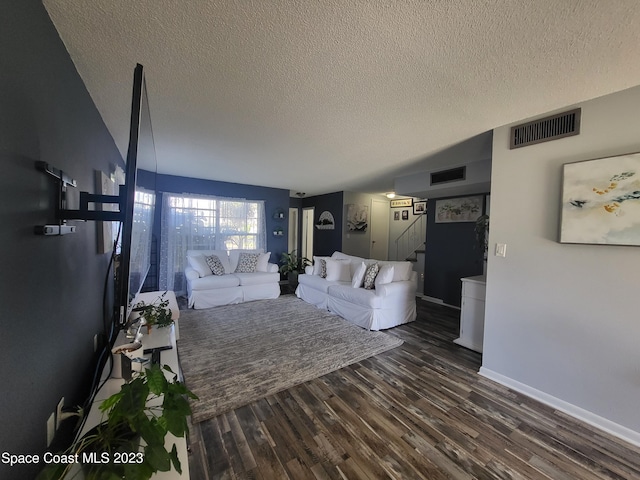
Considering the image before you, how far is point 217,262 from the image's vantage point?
4609 mm

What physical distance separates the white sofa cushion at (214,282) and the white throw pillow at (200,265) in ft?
0.45

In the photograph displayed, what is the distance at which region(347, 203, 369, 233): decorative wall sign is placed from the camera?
20.5ft

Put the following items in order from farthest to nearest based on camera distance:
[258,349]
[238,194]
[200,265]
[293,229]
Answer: [293,229], [238,194], [200,265], [258,349]

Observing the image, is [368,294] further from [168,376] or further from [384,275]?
[168,376]

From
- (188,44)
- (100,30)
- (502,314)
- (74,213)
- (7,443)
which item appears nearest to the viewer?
(7,443)

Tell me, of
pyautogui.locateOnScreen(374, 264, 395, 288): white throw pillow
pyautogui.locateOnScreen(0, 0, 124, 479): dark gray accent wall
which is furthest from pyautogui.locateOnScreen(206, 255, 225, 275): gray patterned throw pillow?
pyautogui.locateOnScreen(0, 0, 124, 479): dark gray accent wall

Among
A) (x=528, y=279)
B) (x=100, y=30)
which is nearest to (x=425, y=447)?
(x=528, y=279)

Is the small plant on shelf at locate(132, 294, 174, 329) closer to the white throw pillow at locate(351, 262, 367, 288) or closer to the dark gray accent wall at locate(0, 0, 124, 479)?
the dark gray accent wall at locate(0, 0, 124, 479)

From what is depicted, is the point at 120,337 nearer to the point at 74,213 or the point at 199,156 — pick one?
the point at 74,213

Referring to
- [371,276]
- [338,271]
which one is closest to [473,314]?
[371,276]

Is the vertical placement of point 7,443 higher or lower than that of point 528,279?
lower

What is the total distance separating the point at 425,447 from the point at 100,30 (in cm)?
294

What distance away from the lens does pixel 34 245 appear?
36.4 inches

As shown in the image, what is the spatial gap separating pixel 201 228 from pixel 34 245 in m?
4.57
